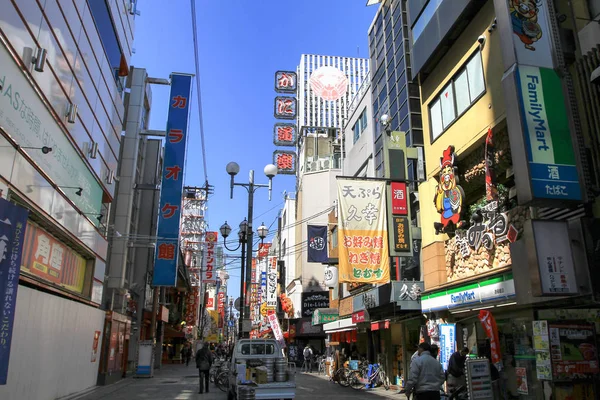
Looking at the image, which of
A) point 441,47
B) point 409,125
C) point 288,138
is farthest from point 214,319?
point 441,47

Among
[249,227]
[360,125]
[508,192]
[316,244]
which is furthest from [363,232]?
[360,125]

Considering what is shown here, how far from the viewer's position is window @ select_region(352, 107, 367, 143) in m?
31.1

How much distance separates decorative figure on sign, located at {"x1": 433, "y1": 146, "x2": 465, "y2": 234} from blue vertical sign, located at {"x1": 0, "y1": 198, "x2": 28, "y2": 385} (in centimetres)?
1080

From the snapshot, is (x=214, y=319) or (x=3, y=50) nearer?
(x=3, y=50)

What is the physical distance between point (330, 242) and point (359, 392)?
36.9ft

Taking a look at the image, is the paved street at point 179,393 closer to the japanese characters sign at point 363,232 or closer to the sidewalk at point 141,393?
the sidewalk at point 141,393

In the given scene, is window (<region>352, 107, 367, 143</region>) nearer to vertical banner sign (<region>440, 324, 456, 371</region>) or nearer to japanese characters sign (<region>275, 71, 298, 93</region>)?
japanese characters sign (<region>275, 71, 298, 93</region>)

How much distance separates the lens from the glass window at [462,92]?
13.6 m

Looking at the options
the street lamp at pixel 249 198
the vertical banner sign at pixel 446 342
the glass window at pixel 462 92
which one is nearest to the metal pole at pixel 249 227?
the street lamp at pixel 249 198

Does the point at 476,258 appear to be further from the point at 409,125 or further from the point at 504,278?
the point at 409,125

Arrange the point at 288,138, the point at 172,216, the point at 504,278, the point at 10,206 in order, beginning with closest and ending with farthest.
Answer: the point at 10,206, the point at 504,278, the point at 172,216, the point at 288,138

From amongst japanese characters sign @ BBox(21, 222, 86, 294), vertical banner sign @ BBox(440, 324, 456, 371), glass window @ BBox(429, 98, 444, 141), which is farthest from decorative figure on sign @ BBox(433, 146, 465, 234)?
japanese characters sign @ BBox(21, 222, 86, 294)

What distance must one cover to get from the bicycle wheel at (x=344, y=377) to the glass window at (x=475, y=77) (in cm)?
1251

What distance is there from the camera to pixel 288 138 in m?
50.2
